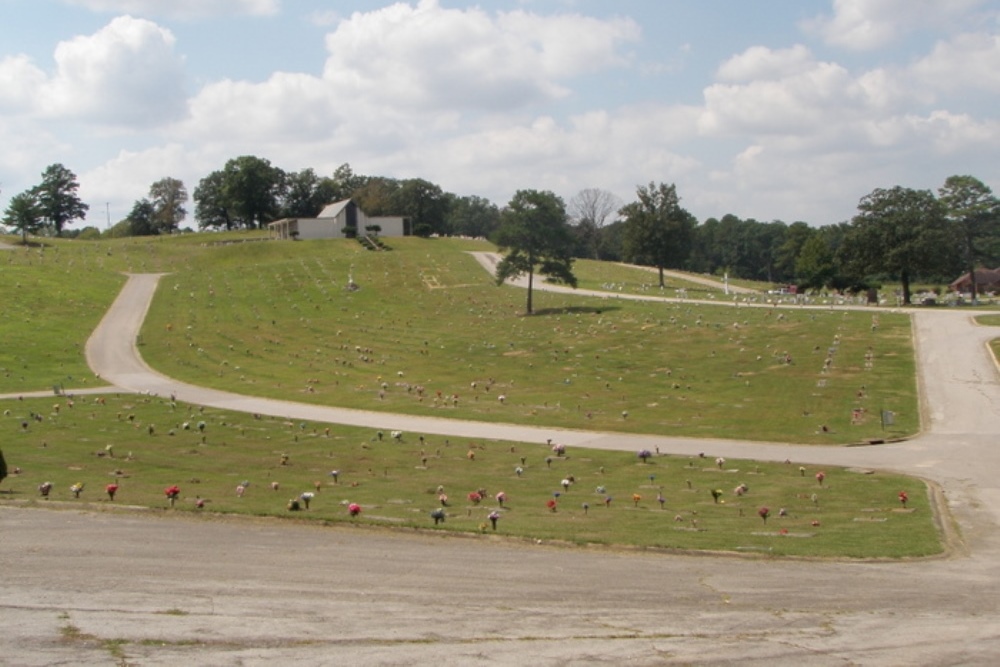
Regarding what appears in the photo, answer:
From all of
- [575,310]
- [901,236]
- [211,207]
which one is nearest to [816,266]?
[901,236]

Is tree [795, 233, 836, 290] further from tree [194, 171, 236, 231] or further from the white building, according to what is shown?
tree [194, 171, 236, 231]

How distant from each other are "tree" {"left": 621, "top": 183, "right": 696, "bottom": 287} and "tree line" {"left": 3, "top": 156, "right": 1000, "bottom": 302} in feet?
0.38

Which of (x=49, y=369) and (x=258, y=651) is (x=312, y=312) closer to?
(x=49, y=369)

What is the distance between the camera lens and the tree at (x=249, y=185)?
16875 cm

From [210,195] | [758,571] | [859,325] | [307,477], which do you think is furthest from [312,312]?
[210,195]

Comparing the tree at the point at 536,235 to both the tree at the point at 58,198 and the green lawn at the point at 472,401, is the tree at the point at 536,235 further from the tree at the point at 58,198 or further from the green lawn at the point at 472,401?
the tree at the point at 58,198

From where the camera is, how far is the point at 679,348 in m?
59.7

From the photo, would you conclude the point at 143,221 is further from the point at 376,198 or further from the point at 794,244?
the point at 794,244

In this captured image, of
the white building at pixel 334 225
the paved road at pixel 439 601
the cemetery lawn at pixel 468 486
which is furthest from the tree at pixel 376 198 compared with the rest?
the paved road at pixel 439 601

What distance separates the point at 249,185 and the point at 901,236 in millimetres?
119817

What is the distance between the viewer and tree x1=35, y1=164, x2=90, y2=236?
178250mm

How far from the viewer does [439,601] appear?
1465 centimetres

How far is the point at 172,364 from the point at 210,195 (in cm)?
13565

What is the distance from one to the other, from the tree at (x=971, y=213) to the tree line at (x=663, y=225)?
0.36 feet
